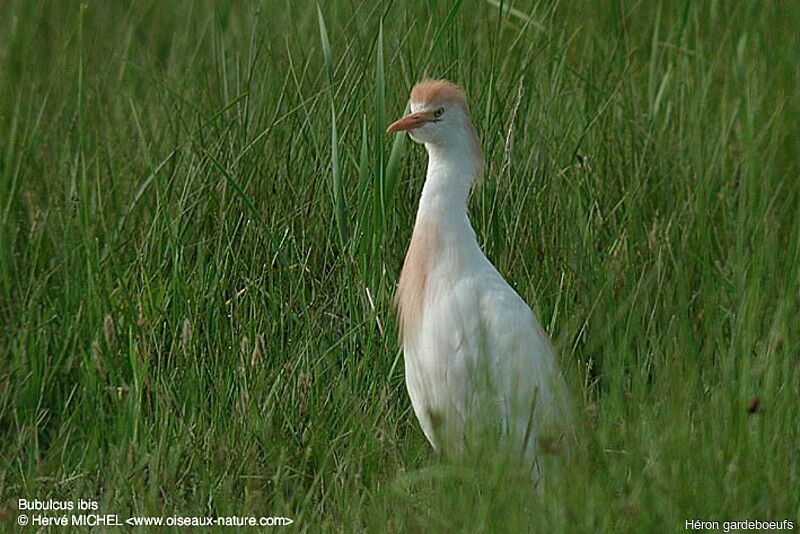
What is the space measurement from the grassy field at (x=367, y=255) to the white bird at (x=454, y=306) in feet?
0.38

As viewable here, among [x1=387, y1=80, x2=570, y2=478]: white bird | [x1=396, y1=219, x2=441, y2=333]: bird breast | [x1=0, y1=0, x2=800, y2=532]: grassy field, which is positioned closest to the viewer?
[x1=0, y1=0, x2=800, y2=532]: grassy field

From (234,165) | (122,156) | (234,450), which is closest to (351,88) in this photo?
(234,165)

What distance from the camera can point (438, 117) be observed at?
3195 mm

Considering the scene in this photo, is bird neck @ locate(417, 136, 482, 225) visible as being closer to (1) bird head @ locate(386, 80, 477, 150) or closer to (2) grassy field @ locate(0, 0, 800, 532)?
(1) bird head @ locate(386, 80, 477, 150)

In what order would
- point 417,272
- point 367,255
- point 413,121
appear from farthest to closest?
point 367,255 < point 417,272 < point 413,121

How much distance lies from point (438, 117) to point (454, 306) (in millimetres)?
437

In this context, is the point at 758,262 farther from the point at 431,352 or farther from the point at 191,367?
the point at 191,367

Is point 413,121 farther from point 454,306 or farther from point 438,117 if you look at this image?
point 454,306

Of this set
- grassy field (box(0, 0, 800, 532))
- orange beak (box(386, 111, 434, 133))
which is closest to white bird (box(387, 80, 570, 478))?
orange beak (box(386, 111, 434, 133))

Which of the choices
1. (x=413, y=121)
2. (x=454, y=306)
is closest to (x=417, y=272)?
(x=454, y=306)

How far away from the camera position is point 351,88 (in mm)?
3721

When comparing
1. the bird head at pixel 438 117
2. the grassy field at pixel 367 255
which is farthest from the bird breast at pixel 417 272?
the bird head at pixel 438 117

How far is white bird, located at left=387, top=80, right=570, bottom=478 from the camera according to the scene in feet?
10.3

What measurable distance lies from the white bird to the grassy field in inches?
4.6
